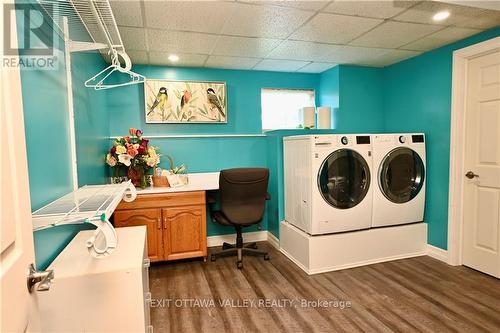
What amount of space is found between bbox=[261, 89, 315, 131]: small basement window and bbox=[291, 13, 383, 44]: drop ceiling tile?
1.22 meters

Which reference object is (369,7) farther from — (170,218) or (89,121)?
(170,218)

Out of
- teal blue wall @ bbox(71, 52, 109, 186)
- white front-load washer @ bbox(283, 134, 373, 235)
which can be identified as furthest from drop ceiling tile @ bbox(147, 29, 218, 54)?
white front-load washer @ bbox(283, 134, 373, 235)

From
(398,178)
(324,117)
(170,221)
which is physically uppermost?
(324,117)

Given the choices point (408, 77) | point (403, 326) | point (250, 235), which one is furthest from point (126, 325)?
point (408, 77)

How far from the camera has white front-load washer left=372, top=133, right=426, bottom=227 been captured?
2936mm

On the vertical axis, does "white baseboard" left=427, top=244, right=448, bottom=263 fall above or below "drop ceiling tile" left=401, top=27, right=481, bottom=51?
below

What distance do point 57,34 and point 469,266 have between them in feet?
12.7

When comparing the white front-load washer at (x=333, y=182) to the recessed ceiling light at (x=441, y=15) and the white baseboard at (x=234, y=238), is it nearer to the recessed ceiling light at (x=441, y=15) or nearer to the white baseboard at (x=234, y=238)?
the white baseboard at (x=234, y=238)

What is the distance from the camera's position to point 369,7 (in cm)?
204

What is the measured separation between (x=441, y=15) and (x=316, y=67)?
155cm

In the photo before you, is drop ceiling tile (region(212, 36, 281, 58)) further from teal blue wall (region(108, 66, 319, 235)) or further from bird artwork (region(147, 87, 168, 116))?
bird artwork (region(147, 87, 168, 116))

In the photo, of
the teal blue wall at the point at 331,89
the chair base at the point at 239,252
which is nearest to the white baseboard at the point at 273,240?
the chair base at the point at 239,252

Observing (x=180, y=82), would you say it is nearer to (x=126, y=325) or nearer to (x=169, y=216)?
(x=169, y=216)

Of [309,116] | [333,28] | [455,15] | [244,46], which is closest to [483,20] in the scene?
[455,15]
